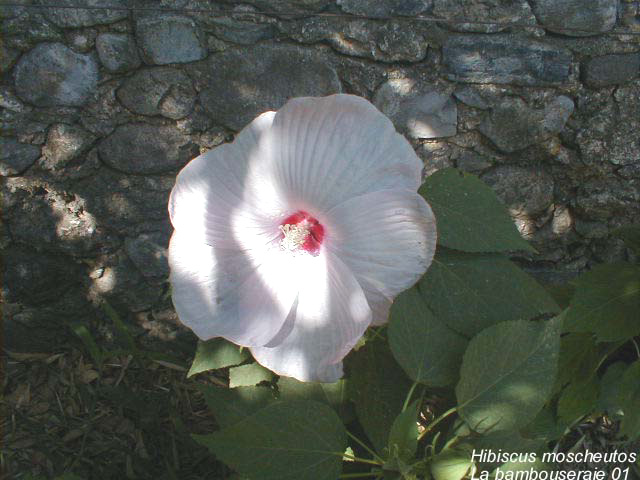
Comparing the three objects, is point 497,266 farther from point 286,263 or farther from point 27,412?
point 27,412

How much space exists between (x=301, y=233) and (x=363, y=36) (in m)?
1.03

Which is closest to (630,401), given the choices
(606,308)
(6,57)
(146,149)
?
(606,308)

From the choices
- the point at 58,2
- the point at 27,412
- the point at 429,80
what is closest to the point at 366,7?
the point at 429,80

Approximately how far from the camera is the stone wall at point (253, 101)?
1.69 meters

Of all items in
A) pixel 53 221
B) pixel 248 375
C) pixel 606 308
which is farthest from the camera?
pixel 53 221

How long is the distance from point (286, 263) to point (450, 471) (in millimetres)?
414

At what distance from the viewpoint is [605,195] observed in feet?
6.81

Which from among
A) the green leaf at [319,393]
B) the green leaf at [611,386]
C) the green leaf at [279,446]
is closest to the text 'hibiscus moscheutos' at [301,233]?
the green leaf at [279,446]

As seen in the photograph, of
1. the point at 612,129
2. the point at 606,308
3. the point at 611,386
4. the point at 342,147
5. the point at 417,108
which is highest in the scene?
the point at 342,147

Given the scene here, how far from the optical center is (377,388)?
1.03 m

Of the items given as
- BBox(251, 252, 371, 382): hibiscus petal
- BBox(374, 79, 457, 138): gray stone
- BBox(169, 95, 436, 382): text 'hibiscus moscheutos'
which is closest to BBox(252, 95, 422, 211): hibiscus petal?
BBox(169, 95, 436, 382): text 'hibiscus moscheutos'

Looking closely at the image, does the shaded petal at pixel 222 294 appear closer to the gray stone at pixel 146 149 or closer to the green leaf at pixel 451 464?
Answer: the green leaf at pixel 451 464

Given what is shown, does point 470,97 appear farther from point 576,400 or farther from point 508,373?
point 508,373

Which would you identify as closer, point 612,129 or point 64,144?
point 64,144
